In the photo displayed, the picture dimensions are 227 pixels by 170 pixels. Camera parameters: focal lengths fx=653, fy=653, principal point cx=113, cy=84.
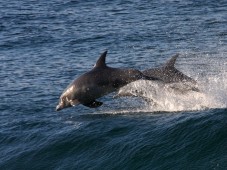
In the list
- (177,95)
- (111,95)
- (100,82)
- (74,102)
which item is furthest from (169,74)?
(111,95)

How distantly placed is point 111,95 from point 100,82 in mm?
4700

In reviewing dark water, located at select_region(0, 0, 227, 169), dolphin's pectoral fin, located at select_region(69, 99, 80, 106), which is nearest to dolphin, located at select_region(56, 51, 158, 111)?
dolphin's pectoral fin, located at select_region(69, 99, 80, 106)

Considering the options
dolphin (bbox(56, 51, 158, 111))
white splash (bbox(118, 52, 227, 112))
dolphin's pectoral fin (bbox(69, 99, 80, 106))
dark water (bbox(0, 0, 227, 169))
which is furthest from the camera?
white splash (bbox(118, 52, 227, 112))

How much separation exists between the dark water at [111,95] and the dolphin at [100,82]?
80 cm

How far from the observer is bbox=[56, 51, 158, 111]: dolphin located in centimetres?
1762

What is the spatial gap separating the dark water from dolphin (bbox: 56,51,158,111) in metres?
0.80

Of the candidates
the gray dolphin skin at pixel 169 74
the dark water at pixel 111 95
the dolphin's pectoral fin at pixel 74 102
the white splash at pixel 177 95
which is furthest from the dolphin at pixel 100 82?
the white splash at pixel 177 95

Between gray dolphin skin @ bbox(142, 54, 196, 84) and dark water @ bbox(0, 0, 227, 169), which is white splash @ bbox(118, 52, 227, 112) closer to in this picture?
dark water @ bbox(0, 0, 227, 169)

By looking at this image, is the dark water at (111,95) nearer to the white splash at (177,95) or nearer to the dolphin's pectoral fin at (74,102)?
the white splash at (177,95)

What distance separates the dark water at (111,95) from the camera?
15.4 meters

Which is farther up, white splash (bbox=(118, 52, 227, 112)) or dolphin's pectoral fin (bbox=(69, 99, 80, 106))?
dolphin's pectoral fin (bbox=(69, 99, 80, 106))

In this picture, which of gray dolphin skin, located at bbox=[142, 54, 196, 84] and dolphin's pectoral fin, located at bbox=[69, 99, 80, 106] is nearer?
dolphin's pectoral fin, located at bbox=[69, 99, 80, 106]

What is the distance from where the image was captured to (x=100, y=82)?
17.8 meters

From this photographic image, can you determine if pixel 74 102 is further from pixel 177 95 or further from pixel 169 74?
pixel 177 95
